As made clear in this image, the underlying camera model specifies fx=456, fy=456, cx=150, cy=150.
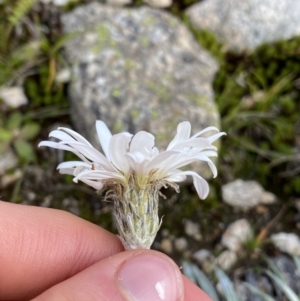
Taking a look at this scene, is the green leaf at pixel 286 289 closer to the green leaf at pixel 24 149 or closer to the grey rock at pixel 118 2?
the green leaf at pixel 24 149

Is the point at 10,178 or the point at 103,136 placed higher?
the point at 103,136

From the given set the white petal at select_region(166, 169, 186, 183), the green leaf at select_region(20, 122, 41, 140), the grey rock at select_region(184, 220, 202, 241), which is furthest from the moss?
the white petal at select_region(166, 169, 186, 183)

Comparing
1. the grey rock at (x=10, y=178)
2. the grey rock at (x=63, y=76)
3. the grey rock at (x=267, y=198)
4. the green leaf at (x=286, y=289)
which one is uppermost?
the grey rock at (x=63, y=76)

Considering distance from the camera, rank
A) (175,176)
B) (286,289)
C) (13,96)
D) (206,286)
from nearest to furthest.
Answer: (175,176)
(286,289)
(206,286)
(13,96)

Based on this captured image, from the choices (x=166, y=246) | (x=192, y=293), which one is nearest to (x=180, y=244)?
(x=166, y=246)

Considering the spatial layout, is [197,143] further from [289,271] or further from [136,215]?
[289,271]

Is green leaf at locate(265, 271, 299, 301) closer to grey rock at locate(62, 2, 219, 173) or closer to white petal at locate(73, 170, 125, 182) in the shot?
grey rock at locate(62, 2, 219, 173)

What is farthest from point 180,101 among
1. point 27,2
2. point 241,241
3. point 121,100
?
point 27,2

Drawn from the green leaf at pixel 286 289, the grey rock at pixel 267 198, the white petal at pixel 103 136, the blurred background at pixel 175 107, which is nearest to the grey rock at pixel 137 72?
the blurred background at pixel 175 107
